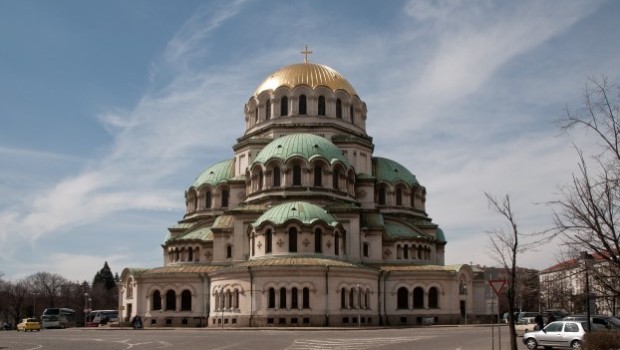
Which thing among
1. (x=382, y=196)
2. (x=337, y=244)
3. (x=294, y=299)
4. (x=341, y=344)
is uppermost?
(x=382, y=196)

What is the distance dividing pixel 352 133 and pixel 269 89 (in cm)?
948

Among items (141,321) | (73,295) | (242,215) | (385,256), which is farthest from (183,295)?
(73,295)

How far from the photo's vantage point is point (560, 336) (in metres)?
31.9

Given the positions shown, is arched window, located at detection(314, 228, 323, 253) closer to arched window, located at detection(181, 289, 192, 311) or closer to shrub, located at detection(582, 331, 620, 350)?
arched window, located at detection(181, 289, 192, 311)

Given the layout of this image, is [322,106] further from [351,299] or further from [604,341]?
[604,341]

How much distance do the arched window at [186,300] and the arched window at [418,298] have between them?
1971cm

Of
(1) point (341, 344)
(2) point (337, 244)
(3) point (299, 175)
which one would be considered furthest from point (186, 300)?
(1) point (341, 344)

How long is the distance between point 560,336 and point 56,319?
201ft

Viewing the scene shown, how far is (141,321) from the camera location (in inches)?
2482

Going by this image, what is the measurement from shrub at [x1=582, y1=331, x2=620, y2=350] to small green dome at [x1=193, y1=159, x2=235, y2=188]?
5311cm

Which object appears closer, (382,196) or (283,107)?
(283,107)

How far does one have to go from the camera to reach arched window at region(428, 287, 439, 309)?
64631mm

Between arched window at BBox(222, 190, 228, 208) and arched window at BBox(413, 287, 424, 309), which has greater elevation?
arched window at BBox(222, 190, 228, 208)

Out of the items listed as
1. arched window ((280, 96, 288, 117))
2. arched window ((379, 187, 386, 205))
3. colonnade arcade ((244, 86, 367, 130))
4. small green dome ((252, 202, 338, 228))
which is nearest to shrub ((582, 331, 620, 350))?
small green dome ((252, 202, 338, 228))
